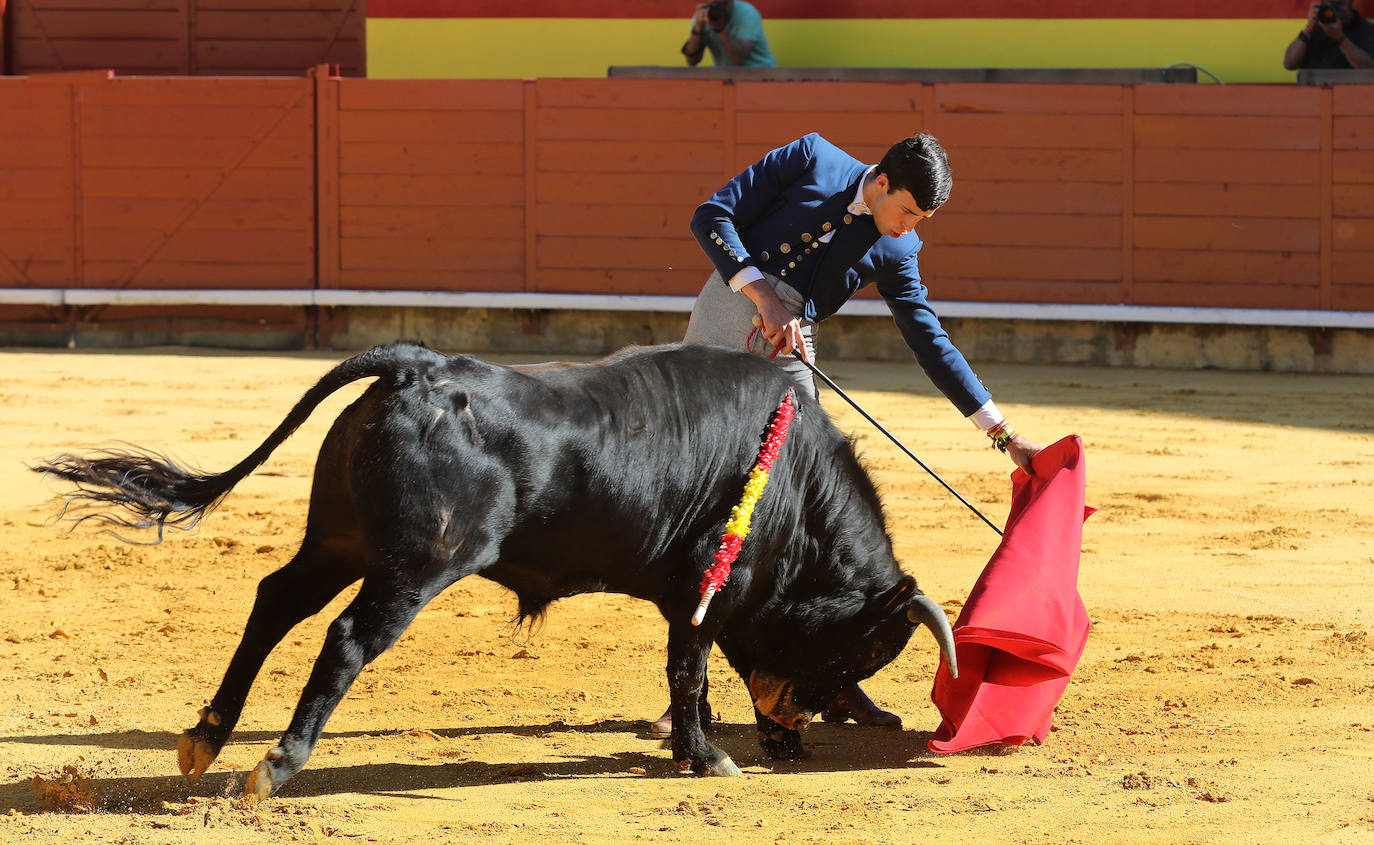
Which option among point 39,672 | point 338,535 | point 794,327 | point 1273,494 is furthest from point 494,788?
point 1273,494

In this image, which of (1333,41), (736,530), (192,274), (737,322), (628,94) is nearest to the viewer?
(736,530)

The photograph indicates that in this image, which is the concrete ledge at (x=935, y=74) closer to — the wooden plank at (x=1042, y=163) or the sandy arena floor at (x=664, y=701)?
the wooden plank at (x=1042, y=163)

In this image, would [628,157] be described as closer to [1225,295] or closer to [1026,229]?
[1026,229]

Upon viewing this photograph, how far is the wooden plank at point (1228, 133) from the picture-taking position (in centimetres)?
874

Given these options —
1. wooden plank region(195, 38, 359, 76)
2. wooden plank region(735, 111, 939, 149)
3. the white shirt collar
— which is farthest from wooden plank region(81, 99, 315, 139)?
the white shirt collar

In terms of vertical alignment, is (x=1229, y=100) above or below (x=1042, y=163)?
above

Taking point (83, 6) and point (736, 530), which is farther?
point (83, 6)

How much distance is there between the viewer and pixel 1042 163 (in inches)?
358

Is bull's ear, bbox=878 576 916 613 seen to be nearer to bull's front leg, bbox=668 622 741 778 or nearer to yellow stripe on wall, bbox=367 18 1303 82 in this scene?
bull's front leg, bbox=668 622 741 778

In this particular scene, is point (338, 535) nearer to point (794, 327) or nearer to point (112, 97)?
point (794, 327)

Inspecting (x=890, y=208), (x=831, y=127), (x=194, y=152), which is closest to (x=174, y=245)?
(x=194, y=152)

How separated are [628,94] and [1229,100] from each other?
340 centimetres

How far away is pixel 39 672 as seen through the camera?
3322mm

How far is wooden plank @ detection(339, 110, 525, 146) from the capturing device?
9.54 meters
